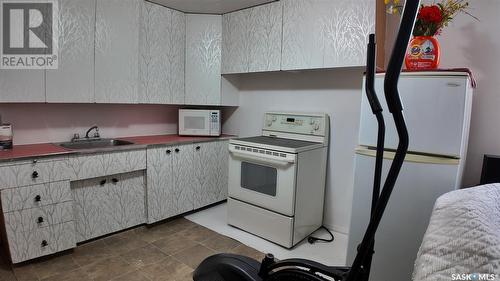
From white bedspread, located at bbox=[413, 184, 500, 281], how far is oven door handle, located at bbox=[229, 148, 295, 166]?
144 cm

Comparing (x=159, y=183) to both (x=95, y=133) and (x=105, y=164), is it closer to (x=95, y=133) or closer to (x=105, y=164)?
(x=105, y=164)

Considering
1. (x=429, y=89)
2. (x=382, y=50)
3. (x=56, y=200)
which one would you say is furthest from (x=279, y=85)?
(x=56, y=200)

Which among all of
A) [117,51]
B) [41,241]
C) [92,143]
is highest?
[117,51]

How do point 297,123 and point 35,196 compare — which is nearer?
point 35,196

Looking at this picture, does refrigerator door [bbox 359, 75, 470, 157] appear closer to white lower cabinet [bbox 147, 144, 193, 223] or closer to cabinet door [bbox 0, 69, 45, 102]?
white lower cabinet [bbox 147, 144, 193, 223]

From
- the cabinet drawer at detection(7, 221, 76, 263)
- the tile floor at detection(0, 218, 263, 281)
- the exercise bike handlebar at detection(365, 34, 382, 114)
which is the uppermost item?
the exercise bike handlebar at detection(365, 34, 382, 114)

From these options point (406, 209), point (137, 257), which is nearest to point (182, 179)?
point (137, 257)

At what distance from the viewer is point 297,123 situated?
2816 millimetres

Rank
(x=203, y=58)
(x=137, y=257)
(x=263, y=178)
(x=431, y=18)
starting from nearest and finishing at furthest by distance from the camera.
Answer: (x=431, y=18) → (x=137, y=257) → (x=263, y=178) → (x=203, y=58)

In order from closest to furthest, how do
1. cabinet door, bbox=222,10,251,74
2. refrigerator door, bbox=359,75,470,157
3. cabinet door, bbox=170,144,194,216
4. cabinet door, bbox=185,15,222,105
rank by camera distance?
refrigerator door, bbox=359,75,470,157 < cabinet door, bbox=170,144,194,216 < cabinet door, bbox=222,10,251,74 < cabinet door, bbox=185,15,222,105

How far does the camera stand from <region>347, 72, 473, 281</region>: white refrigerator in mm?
Result: 1341

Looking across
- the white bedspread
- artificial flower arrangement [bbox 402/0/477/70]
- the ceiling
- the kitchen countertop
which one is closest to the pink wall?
the kitchen countertop

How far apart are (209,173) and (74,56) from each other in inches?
66.4

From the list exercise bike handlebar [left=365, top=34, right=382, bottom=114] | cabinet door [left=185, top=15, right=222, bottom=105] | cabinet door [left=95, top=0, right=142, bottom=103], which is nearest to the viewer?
exercise bike handlebar [left=365, top=34, right=382, bottom=114]
